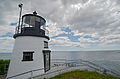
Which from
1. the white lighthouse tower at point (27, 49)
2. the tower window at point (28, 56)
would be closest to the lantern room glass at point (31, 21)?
the white lighthouse tower at point (27, 49)

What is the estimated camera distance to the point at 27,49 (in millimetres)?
8484

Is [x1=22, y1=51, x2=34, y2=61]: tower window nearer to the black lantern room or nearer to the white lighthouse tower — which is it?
the white lighthouse tower

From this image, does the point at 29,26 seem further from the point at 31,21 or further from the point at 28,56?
the point at 28,56

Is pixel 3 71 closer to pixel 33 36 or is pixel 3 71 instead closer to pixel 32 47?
pixel 32 47

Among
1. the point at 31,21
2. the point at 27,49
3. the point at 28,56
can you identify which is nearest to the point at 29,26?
the point at 31,21

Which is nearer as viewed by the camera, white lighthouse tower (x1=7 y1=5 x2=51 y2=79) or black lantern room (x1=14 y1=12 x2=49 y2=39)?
white lighthouse tower (x1=7 y1=5 x2=51 y2=79)

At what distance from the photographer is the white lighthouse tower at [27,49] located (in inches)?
317

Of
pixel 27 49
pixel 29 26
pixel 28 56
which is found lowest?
pixel 28 56

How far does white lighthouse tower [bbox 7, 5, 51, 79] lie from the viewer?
→ 26.5 feet

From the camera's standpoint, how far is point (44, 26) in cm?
1088

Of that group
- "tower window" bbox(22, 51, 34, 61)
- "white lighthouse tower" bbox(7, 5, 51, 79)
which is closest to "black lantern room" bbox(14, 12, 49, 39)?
"white lighthouse tower" bbox(7, 5, 51, 79)

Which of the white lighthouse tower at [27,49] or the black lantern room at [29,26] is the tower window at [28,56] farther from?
the black lantern room at [29,26]

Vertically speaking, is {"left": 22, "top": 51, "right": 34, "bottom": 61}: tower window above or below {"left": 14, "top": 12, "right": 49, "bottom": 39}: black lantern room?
below

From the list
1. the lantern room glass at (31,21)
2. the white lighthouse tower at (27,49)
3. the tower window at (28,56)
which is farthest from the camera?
the lantern room glass at (31,21)
